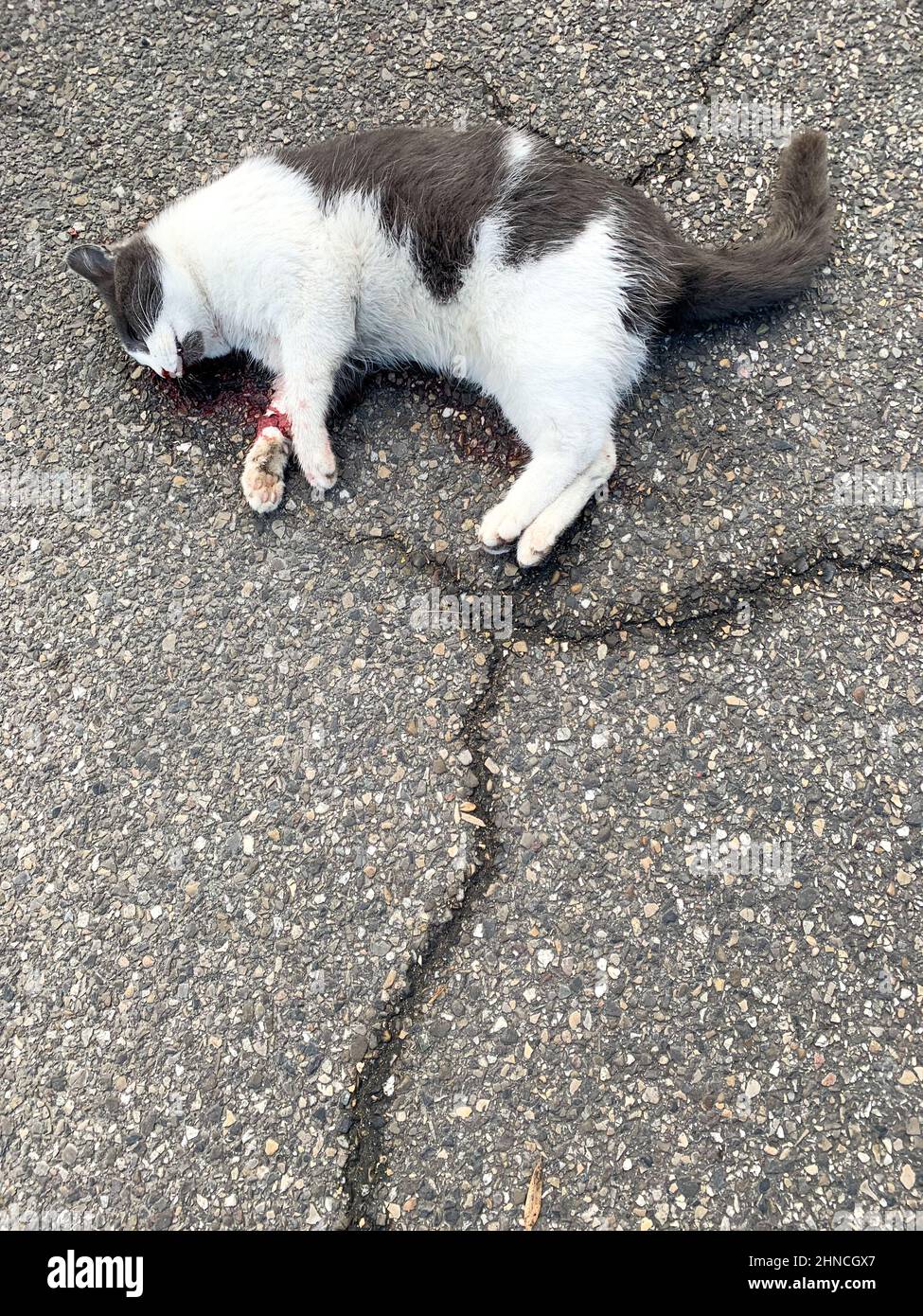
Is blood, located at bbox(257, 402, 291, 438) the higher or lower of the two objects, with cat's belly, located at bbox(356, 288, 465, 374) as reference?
lower

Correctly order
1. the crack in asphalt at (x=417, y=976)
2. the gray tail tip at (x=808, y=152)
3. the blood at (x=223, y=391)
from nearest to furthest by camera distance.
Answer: the crack in asphalt at (x=417, y=976)
the gray tail tip at (x=808, y=152)
the blood at (x=223, y=391)

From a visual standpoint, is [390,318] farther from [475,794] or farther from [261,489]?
[475,794]

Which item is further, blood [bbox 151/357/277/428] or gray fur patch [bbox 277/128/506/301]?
blood [bbox 151/357/277/428]

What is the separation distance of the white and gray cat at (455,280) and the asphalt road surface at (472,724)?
12cm

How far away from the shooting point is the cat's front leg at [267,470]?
2385 millimetres

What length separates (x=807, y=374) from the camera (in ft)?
7.81

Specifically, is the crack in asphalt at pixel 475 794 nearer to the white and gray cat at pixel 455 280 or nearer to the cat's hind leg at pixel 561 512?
the cat's hind leg at pixel 561 512

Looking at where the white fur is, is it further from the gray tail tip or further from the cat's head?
the gray tail tip

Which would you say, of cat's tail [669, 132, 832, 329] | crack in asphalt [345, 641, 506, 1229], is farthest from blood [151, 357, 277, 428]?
cat's tail [669, 132, 832, 329]

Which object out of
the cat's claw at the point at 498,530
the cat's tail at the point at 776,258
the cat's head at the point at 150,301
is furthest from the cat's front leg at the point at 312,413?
the cat's tail at the point at 776,258

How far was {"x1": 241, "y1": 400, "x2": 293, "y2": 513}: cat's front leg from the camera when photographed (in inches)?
93.9

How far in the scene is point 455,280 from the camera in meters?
2.31
